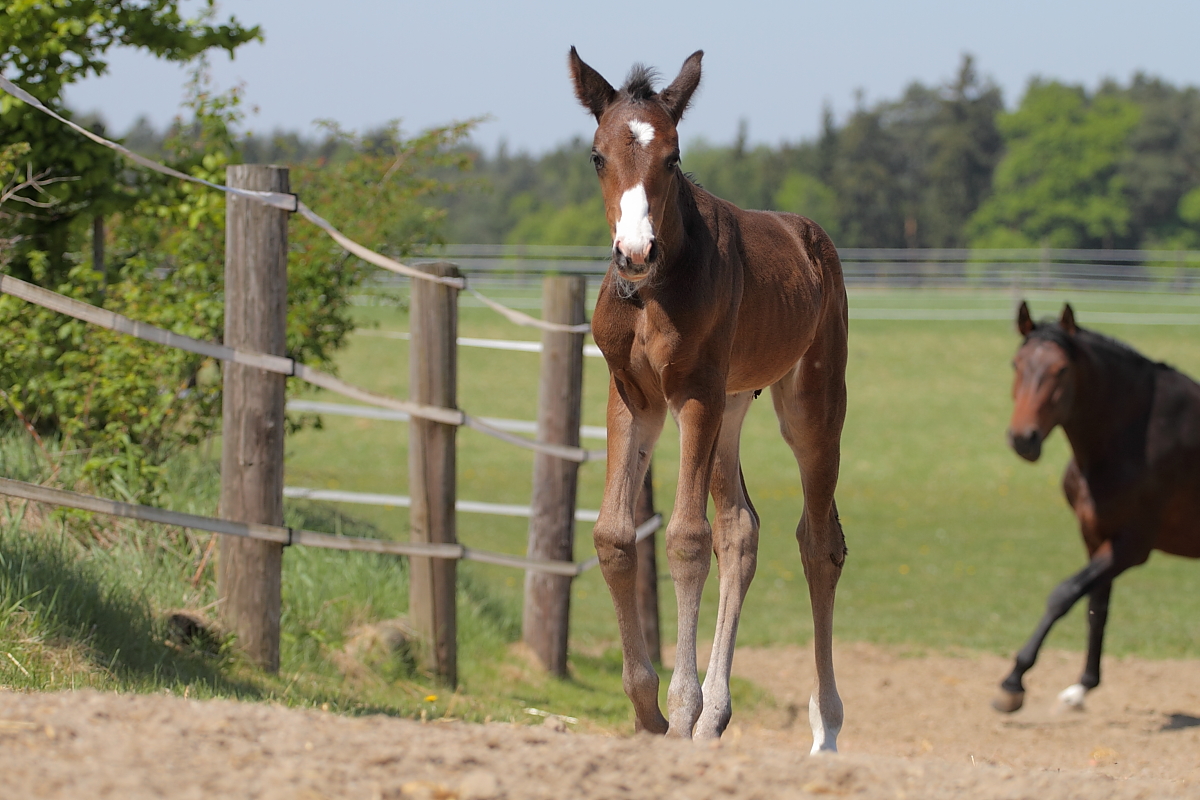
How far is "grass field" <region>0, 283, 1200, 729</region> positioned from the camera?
4.81 m

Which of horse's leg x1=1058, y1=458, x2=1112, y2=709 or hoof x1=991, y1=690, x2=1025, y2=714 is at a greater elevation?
horse's leg x1=1058, y1=458, x2=1112, y2=709

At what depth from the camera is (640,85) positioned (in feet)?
11.2

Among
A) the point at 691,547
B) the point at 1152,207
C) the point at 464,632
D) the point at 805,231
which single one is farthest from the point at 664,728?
the point at 1152,207

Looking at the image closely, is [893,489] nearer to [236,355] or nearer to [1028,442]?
[1028,442]

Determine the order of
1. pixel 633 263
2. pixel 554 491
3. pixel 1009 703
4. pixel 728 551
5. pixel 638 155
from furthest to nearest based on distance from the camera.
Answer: pixel 1009 703, pixel 554 491, pixel 728 551, pixel 638 155, pixel 633 263

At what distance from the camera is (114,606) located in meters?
4.82

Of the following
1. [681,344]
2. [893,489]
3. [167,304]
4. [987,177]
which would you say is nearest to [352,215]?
[167,304]

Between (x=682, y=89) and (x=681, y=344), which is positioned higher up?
(x=682, y=89)

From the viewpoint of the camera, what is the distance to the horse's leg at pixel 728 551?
3.42 metres

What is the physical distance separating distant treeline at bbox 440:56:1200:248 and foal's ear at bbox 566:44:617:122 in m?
60.9

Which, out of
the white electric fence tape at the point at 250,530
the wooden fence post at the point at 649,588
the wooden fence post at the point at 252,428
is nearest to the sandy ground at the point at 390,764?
the white electric fence tape at the point at 250,530

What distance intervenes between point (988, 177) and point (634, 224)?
79.4 meters

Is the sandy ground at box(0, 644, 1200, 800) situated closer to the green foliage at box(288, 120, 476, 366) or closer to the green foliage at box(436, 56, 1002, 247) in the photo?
the green foliage at box(288, 120, 476, 366)

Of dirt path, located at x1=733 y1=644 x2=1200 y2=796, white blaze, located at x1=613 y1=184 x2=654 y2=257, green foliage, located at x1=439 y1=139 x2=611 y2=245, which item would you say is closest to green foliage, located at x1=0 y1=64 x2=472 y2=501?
dirt path, located at x1=733 y1=644 x2=1200 y2=796
